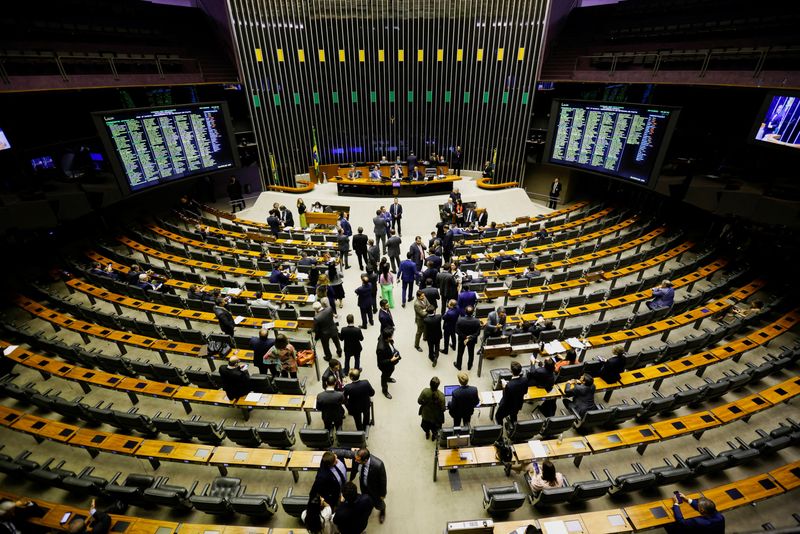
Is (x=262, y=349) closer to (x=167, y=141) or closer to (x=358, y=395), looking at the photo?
(x=358, y=395)

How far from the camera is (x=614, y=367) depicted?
5777 mm

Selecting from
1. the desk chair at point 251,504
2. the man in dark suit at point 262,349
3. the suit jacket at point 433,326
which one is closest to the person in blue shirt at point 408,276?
the suit jacket at point 433,326

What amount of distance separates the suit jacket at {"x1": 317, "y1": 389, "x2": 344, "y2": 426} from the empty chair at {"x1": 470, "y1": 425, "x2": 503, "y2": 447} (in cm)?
187

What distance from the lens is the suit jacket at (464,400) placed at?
5.00 metres

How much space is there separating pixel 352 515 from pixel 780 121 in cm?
1183

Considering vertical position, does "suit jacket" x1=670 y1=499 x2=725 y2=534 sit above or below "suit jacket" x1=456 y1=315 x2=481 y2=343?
below

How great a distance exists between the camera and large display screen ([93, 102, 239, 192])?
10.1 meters

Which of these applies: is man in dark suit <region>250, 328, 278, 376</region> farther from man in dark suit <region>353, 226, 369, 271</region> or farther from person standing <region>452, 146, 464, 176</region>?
person standing <region>452, 146, 464, 176</region>

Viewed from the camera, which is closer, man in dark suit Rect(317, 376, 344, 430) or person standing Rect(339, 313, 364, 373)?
man in dark suit Rect(317, 376, 344, 430)

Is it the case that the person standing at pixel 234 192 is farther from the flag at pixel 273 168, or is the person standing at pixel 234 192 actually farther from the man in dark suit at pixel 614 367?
the man in dark suit at pixel 614 367

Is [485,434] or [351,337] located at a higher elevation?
[351,337]

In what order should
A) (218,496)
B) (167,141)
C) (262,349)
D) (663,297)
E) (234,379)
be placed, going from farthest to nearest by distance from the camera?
(167,141) → (663,297) → (262,349) → (234,379) → (218,496)

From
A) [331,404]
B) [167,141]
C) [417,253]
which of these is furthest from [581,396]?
[167,141]

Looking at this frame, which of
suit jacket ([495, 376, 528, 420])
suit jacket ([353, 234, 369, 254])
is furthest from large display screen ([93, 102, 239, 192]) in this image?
suit jacket ([495, 376, 528, 420])
